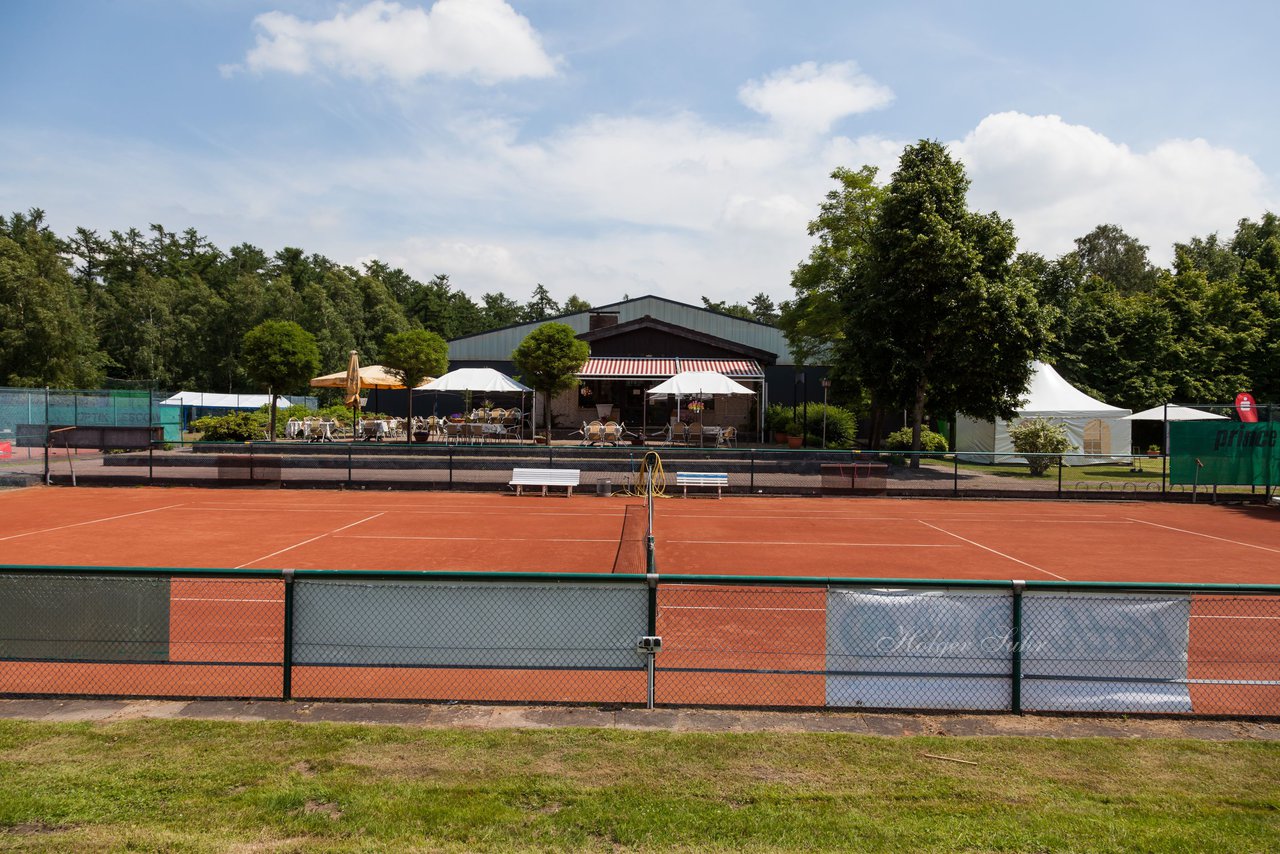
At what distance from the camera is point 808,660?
24.2 feet

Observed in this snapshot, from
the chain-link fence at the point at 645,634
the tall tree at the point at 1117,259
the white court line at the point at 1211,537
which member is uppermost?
the tall tree at the point at 1117,259

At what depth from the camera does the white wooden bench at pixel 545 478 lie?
22.2 meters

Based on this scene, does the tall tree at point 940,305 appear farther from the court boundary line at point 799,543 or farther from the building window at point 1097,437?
the court boundary line at point 799,543

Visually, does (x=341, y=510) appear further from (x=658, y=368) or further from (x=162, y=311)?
(x=162, y=311)

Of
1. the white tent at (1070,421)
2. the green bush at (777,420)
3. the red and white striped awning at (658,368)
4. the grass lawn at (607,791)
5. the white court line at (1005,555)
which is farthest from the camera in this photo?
the red and white striped awning at (658,368)

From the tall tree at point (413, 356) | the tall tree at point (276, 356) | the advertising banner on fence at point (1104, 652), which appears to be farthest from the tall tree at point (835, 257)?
the advertising banner on fence at point (1104, 652)

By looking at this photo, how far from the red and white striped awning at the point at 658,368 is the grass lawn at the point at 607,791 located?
29.8 meters

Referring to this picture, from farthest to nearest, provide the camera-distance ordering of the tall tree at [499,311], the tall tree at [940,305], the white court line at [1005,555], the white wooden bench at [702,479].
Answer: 1. the tall tree at [499,311]
2. the tall tree at [940,305]
3. the white wooden bench at [702,479]
4. the white court line at [1005,555]

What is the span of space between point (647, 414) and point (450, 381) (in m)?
13.1

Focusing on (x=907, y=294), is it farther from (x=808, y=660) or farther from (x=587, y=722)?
(x=587, y=722)

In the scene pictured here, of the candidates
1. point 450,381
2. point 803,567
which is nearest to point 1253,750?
point 803,567

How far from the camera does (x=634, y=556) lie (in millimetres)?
11523

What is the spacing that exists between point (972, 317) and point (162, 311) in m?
70.0

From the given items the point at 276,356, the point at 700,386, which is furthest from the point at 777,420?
the point at 276,356
